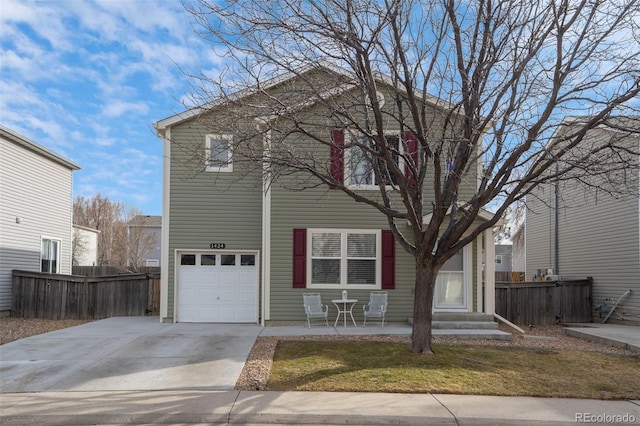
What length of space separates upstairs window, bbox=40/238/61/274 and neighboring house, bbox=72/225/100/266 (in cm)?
1709

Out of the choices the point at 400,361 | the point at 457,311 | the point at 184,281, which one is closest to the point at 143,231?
the point at 184,281

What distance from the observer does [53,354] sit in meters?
9.61

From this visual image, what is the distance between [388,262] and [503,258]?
41.6 metres

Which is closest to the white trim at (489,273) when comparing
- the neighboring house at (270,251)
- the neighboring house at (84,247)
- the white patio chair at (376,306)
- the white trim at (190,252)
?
the neighboring house at (270,251)

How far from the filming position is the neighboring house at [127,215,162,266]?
43938 millimetres

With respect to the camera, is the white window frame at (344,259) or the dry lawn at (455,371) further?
the white window frame at (344,259)

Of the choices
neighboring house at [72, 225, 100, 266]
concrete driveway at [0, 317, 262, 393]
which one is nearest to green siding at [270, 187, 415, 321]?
concrete driveway at [0, 317, 262, 393]

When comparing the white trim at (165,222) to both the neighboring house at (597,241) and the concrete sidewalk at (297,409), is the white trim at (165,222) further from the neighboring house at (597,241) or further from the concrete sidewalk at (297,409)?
the neighboring house at (597,241)

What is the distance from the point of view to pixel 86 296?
51.9 ft

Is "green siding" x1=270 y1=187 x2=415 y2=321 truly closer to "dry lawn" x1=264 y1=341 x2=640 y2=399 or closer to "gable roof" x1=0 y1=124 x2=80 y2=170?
"dry lawn" x1=264 y1=341 x2=640 y2=399

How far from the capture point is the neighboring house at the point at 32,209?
1638 cm

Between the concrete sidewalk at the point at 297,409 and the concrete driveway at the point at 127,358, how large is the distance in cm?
50

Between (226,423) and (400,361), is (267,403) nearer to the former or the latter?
(226,423)

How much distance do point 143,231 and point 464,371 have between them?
142 feet
